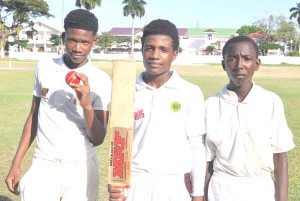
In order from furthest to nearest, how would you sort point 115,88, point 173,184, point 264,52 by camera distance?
point 264,52, point 173,184, point 115,88

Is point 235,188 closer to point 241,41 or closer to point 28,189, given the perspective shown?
point 241,41

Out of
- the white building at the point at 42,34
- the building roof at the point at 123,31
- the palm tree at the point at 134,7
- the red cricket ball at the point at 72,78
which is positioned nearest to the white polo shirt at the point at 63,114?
the red cricket ball at the point at 72,78

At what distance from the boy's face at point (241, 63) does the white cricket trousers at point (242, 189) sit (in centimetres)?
57

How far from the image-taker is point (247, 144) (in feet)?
9.05

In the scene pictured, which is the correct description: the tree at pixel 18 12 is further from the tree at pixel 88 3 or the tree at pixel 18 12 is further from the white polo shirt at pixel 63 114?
the white polo shirt at pixel 63 114

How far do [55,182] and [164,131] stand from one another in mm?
790

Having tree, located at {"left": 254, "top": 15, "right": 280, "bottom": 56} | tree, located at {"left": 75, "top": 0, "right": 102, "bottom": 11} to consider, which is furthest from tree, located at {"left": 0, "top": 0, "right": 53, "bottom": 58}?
tree, located at {"left": 254, "top": 15, "right": 280, "bottom": 56}

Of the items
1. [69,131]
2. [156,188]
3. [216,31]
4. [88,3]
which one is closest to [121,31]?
[216,31]

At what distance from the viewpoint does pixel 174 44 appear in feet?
9.07

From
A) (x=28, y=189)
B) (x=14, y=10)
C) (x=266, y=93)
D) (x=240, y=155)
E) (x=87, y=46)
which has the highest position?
(x=14, y=10)

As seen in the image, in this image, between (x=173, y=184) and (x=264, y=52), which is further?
(x=264, y=52)

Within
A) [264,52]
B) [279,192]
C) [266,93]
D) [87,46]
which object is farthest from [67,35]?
[264,52]

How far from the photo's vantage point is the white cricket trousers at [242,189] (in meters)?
2.76

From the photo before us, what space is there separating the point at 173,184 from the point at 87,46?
1025mm
